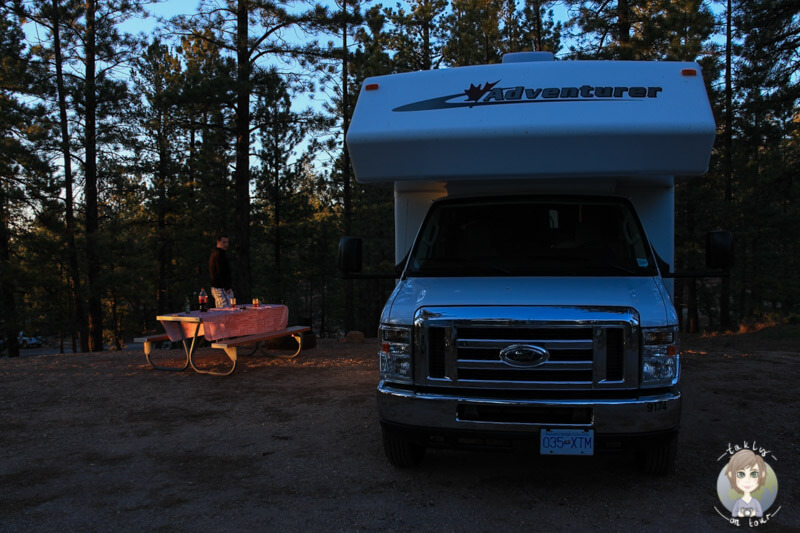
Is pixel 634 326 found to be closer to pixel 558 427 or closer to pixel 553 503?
pixel 558 427

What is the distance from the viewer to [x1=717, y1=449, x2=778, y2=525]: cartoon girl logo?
3.64 meters

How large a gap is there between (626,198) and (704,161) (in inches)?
28.4

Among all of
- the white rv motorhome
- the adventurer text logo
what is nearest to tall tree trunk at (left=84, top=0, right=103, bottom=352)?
the white rv motorhome

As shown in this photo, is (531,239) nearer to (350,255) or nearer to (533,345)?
(533,345)

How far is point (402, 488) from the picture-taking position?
4.22 m

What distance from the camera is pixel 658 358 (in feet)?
12.2

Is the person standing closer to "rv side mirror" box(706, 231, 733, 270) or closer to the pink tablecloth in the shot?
the pink tablecloth

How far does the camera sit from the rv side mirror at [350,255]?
522 cm

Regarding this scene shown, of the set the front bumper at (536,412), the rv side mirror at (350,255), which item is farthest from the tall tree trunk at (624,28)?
the front bumper at (536,412)

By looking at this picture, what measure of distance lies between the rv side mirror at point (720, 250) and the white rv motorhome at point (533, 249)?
466 mm

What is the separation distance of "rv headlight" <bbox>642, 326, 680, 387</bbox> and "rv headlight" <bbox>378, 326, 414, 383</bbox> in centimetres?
152

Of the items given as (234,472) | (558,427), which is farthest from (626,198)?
(234,472)

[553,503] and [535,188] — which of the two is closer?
[553,503]

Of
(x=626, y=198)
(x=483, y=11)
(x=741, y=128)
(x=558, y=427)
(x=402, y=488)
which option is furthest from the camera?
(x=483, y=11)
